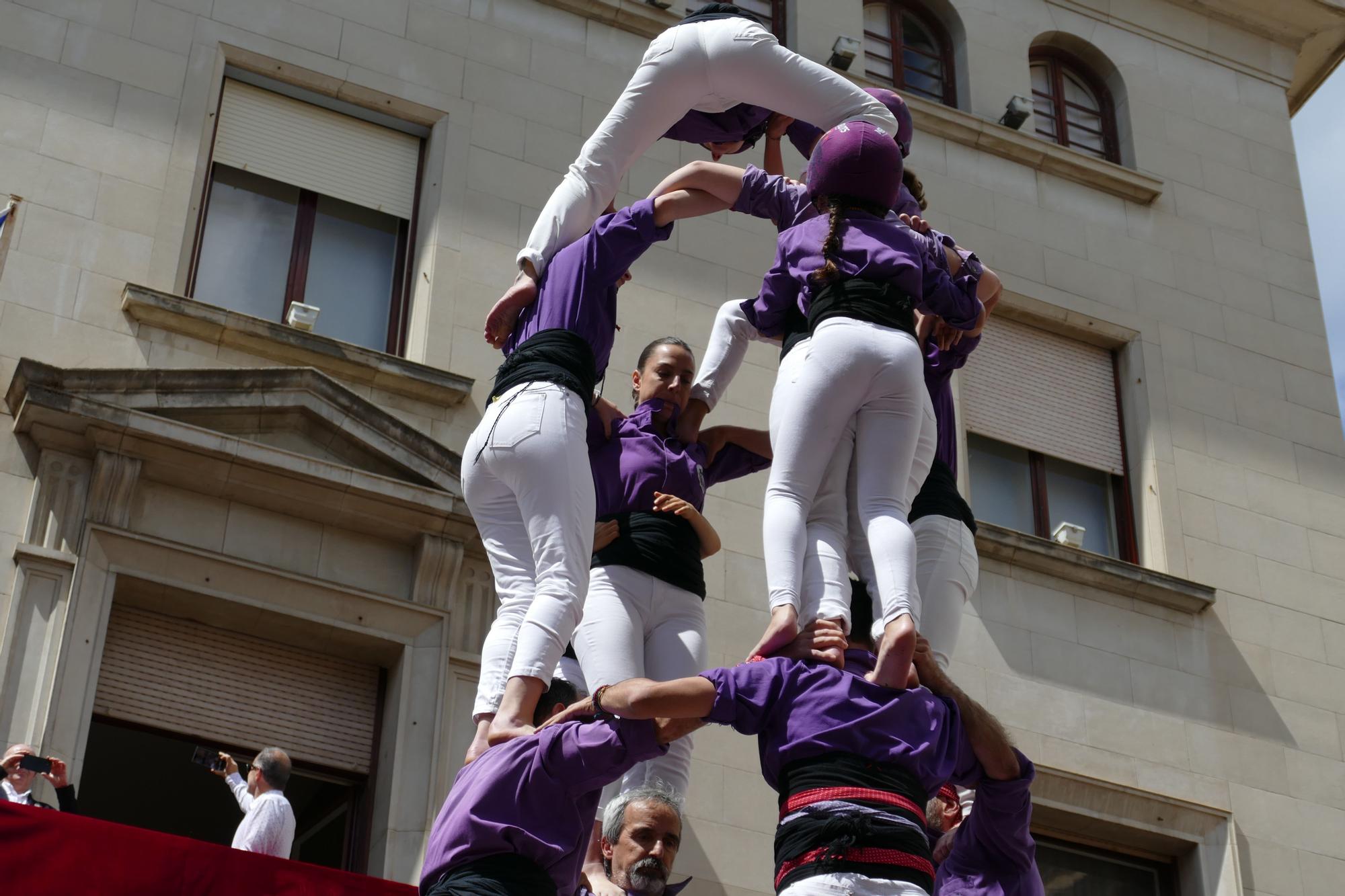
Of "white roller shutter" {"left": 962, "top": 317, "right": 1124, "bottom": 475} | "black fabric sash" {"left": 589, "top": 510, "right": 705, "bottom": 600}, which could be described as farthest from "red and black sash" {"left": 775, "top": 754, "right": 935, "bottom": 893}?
"white roller shutter" {"left": 962, "top": 317, "right": 1124, "bottom": 475}

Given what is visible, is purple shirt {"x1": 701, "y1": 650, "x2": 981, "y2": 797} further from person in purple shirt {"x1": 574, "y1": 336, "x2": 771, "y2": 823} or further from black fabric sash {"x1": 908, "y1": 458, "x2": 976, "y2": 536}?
black fabric sash {"x1": 908, "y1": 458, "x2": 976, "y2": 536}

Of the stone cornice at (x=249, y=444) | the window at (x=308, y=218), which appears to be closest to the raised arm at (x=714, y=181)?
the stone cornice at (x=249, y=444)

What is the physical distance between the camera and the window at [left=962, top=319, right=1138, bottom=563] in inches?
555

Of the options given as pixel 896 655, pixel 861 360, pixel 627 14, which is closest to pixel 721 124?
pixel 861 360

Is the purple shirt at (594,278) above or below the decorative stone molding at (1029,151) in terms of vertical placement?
below

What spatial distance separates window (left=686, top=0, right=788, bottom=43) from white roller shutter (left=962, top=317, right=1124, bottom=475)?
111 inches

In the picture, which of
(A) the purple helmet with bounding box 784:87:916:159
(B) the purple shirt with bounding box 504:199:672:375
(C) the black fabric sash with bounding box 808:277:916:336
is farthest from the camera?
(A) the purple helmet with bounding box 784:87:916:159

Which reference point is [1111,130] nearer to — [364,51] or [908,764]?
[364,51]

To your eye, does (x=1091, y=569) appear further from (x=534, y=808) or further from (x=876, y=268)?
(x=534, y=808)

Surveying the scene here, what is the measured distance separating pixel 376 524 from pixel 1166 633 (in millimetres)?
5678

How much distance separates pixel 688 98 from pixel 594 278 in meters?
1.07

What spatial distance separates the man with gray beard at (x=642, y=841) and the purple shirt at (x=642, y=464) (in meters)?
1.35

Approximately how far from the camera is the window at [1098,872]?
12461mm

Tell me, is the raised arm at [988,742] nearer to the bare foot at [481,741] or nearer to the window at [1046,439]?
the bare foot at [481,741]
